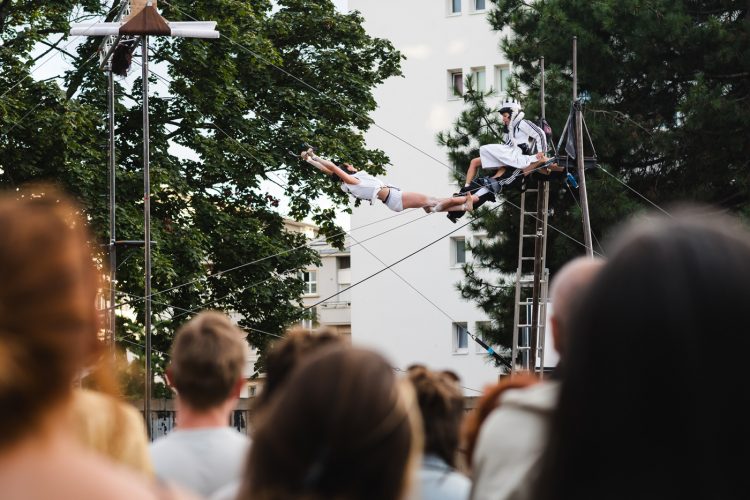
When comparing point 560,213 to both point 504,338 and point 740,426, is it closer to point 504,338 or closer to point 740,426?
point 504,338

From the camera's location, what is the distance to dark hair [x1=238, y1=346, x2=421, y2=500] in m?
2.01

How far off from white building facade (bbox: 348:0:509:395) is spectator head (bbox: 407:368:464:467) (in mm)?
41846

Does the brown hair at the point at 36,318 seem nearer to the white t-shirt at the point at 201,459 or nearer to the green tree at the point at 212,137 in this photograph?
the white t-shirt at the point at 201,459

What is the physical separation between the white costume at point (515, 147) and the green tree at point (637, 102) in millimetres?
5551

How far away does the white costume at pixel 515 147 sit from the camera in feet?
53.4

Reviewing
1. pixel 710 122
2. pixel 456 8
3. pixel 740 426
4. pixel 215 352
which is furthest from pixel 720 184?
pixel 456 8

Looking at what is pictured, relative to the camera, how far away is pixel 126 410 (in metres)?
2.92

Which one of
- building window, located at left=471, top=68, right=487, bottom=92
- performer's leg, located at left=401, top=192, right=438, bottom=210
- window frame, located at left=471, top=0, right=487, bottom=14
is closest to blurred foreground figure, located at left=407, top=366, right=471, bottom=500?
performer's leg, located at left=401, top=192, right=438, bottom=210

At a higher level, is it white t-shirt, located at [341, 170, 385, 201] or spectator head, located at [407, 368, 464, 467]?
white t-shirt, located at [341, 170, 385, 201]

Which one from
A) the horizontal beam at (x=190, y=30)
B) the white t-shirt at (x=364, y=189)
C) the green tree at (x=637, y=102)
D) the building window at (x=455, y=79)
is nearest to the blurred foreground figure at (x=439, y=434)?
the white t-shirt at (x=364, y=189)

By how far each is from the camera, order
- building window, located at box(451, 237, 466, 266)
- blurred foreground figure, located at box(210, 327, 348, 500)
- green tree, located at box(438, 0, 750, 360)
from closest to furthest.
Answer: blurred foreground figure, located at box(210, 327, 348, 500)
green tree, located at box(438, 0, 750, 360)
building window, located at box(451, 237, 466, 266)

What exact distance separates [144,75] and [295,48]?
11.8 metres

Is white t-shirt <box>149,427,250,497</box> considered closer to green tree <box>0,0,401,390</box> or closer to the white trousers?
the white trousers

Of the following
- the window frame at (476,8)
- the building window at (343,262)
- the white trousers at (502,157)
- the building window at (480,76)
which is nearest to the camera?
the white trousers at (502,157)
